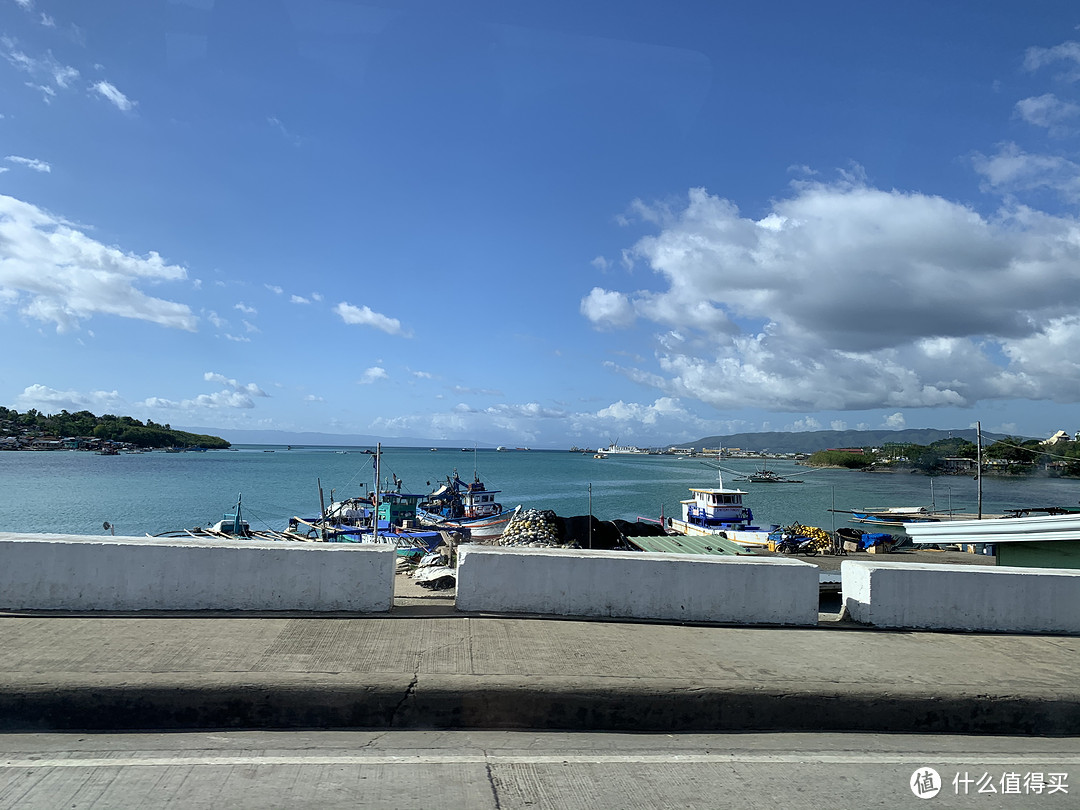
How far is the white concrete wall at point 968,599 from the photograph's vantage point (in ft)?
25.1

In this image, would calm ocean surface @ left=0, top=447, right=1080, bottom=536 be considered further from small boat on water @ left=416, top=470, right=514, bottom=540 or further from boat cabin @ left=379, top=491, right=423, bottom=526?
boat cabin @ left=379, top=491, right=423, bottom=526

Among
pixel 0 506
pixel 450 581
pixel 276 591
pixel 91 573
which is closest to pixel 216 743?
pixel 276 591

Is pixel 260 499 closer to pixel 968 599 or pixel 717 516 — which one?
pixel 717 516

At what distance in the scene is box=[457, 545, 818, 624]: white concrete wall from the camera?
7320 mm

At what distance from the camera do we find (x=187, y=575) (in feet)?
22.8

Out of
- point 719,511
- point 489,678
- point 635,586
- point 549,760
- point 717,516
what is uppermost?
point 635,586

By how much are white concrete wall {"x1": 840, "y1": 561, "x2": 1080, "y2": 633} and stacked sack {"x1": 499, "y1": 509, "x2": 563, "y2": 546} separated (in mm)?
16685

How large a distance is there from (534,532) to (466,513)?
72.8ft

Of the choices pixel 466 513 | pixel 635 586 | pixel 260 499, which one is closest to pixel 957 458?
pixel 466 513

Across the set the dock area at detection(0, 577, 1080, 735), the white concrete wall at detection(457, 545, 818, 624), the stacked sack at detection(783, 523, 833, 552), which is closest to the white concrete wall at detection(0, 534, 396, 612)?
the dock area at detection(0, 577, 1080, 735)

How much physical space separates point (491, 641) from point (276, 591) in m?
2.41

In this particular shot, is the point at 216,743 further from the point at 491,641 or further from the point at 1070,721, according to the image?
the point at 1070,721

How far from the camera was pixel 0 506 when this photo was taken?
54625 mm

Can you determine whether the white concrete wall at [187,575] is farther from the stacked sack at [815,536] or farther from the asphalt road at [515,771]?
the stacked sack at [815,536]
